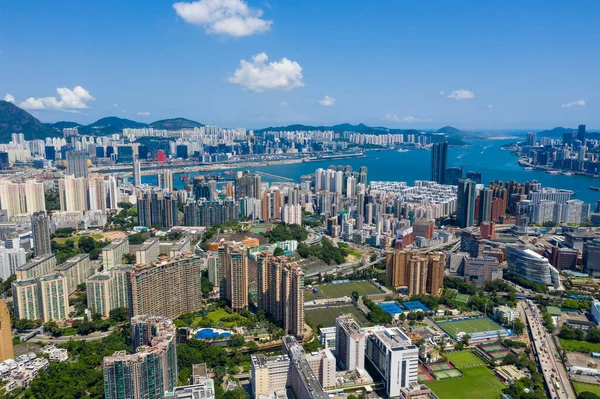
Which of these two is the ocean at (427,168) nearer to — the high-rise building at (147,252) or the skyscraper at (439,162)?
the skyscraper at (439,162)

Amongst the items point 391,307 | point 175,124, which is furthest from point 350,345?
point 175,124

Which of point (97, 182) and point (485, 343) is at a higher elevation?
point (97, 182)

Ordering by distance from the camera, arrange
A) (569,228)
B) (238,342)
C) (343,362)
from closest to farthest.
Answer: (343,362), (238,342), (569,228)

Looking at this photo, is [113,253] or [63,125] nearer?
[113,253]

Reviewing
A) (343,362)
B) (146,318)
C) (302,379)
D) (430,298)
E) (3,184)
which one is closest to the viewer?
(302,379)

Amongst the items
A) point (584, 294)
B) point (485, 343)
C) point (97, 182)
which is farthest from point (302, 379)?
point (97, 182)

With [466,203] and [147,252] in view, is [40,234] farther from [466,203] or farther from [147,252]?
[466,203]

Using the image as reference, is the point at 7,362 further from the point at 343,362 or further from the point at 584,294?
the point at 584,294
